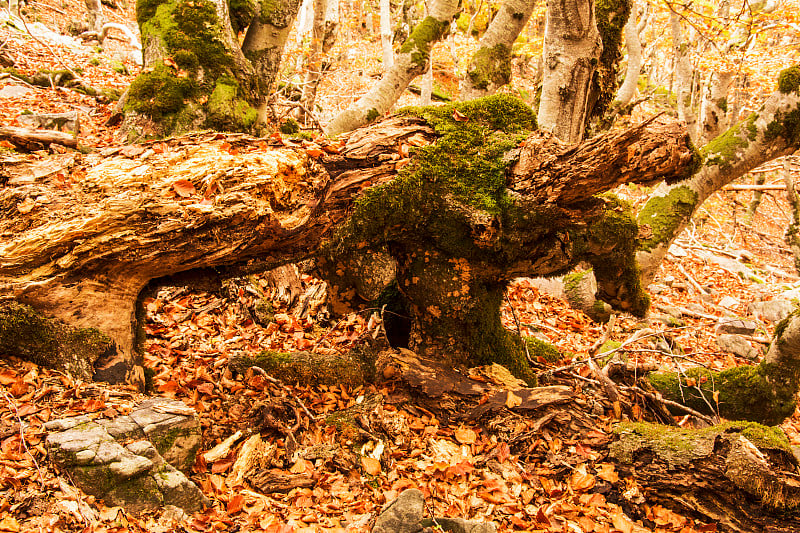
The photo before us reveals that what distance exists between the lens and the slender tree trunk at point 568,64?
4906mm

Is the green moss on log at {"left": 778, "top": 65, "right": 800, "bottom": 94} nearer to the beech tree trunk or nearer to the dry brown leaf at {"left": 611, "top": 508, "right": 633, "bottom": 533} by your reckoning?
the dry brown leaf at {"left": 611, "top": 508, "right": 633, "bottom": 533}

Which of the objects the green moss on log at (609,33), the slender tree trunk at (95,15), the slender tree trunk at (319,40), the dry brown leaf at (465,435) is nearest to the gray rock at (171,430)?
the dry brown leaf at (465,435)

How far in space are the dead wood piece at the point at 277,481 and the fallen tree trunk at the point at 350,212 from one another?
1.19 metres

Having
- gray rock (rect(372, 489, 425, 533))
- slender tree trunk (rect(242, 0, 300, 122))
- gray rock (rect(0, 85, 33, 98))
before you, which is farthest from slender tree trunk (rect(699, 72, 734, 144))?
gray rock (rect(0, 85, 33, 98))

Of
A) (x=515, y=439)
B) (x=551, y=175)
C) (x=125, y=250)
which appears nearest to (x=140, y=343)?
(x=125, y=250)

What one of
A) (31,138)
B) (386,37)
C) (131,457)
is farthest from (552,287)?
(31,138)

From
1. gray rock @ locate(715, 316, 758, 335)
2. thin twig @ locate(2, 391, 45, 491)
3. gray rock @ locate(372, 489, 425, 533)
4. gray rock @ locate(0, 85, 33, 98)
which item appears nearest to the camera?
thin twig @ locate(2, 391, 45, 491)

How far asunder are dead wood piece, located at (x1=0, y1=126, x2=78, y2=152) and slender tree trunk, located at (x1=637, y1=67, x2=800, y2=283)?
5991 mm

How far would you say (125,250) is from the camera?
9.71ft

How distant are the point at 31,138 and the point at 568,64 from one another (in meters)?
5.27

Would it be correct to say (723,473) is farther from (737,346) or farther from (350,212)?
(737,346)

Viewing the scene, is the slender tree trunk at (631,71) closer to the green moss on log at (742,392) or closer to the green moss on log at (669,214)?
the green moss on log at (669,214)

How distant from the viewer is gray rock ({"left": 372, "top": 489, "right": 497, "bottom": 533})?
2445 mm

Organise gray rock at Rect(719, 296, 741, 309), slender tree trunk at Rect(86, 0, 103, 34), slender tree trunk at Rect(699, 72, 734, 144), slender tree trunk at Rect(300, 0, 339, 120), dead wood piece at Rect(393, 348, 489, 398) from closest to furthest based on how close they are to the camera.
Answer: dead wood piece at Rect(393, 348, 489, 398) < gray rock at Rect(719, 296, 741, 309) < slender tree trunk at Rect(699, 72, 734, 144) < slender tree trunk at Rect(300, 0, 339, 120) < slender tree trunk at Rect(86, 0, 103, 34)
